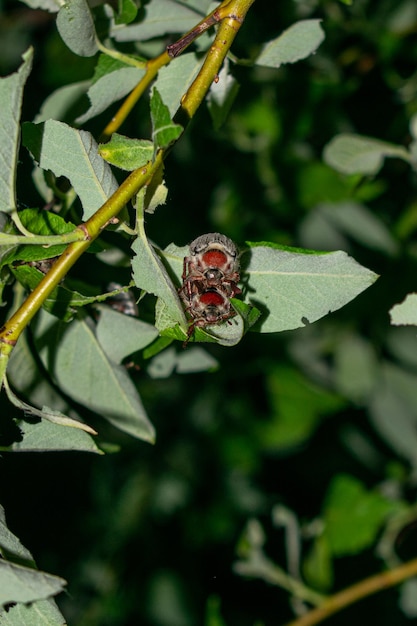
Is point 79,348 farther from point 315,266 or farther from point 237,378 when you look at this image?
point 237,378

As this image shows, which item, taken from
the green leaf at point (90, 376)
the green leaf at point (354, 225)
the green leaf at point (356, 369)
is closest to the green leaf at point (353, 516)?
the green leaf at point (356, 369)

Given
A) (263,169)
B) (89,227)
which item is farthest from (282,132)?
(89,227)

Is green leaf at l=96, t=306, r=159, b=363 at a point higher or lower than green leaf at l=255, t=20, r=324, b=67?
lower

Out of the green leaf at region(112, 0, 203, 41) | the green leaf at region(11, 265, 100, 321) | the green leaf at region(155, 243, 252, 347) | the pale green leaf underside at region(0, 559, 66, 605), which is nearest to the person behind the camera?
the pale green leaf underside at region(0, 559, 66, 605)

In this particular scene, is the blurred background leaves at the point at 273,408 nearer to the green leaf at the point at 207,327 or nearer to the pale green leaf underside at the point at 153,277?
the green leaf at the point at 207,327

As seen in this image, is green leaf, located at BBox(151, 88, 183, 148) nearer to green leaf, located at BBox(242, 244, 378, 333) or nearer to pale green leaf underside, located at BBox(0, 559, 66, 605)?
green leaf, located at BBox(242, 244, 378, 333)

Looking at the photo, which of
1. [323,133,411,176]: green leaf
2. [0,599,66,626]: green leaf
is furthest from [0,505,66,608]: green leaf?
[323,133,411,176]: green leaf

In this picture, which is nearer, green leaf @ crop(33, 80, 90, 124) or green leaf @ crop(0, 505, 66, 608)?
green leaf @ crop(0, 505, 66, 608)
